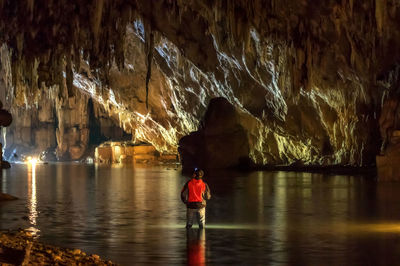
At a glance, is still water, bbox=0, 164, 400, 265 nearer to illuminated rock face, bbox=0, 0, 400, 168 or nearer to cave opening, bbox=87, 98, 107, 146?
illuminated rock face, bbox=0, 0, 400, 168

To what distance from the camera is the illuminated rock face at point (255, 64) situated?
24359 millimetres

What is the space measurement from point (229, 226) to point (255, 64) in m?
21.7

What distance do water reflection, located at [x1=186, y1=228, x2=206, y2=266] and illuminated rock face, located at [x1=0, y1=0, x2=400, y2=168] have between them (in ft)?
42.6

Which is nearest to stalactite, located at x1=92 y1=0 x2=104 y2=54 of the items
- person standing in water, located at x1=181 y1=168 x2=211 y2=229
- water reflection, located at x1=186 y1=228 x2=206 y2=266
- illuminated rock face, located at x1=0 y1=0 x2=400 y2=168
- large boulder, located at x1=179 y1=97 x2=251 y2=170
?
illuminated rock face, located at x1=0 y1=0 x2=400 y2=168

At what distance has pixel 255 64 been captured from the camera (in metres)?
33.0

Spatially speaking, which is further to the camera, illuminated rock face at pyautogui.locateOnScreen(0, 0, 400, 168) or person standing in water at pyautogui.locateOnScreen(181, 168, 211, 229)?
illuminated rock face at pyautogui.locateOnScreen(0, 0, 400, 168)

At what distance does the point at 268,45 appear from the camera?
2934 cm

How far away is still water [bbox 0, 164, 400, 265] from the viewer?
8.70 metres

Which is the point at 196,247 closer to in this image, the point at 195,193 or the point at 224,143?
the point at 195,193

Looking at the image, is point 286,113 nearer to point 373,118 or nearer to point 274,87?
point 274,87

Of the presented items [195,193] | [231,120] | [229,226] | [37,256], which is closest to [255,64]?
[231,120]

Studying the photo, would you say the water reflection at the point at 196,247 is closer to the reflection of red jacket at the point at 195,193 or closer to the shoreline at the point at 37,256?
the reflection of red jacket at the point at 195,193

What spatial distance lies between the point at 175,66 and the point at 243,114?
274 inches

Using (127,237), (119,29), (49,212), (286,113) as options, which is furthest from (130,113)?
(127,237)
